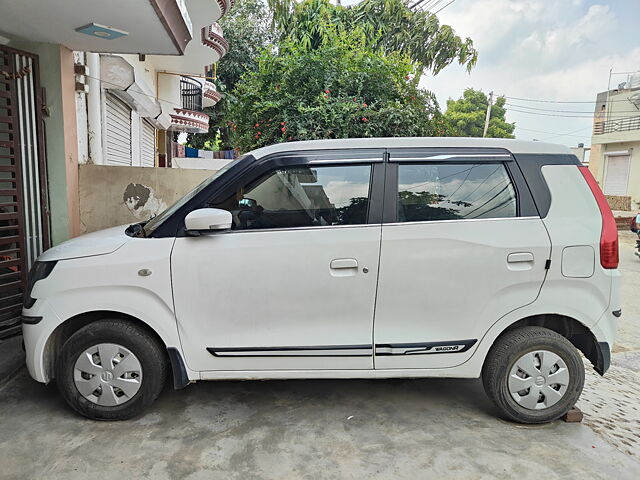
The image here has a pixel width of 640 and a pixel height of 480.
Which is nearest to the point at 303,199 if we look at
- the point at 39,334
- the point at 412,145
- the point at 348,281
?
the point at 348,281

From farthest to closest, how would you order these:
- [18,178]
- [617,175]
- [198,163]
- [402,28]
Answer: [617,175] < [402,28] < [198,163] < [18,178]

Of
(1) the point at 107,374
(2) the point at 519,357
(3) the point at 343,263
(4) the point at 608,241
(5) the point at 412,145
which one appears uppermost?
(5) the point at 412,145

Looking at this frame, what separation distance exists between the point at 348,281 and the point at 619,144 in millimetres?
29888

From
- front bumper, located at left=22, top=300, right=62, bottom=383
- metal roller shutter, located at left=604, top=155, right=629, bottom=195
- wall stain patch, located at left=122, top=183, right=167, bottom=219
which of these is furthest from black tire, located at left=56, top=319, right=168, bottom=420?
metal roller shutter, located at left=604, top=155, right=629, bottom=195

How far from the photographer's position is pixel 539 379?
306cm

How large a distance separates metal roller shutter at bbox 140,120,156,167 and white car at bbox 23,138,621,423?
8.80 meters

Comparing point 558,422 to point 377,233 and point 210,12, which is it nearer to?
point 377,233

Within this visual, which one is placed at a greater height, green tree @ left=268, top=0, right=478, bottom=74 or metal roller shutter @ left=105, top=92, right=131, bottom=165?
green tree @ left=268, top=0, right=478, bottom=74

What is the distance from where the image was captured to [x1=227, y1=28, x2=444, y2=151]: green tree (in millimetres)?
6750

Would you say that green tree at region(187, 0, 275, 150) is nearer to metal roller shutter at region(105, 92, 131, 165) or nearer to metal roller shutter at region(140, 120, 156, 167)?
metal roller shutter at region(140, 120, 156, 167)

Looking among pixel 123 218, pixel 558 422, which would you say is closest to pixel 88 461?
pixel 558 422

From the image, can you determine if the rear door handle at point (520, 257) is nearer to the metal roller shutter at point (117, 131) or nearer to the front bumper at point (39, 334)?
the front bumper at point (39, 334)

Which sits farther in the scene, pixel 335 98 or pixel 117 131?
pixel 117 131

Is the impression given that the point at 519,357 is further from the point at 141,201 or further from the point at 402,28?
the point at 402,28
